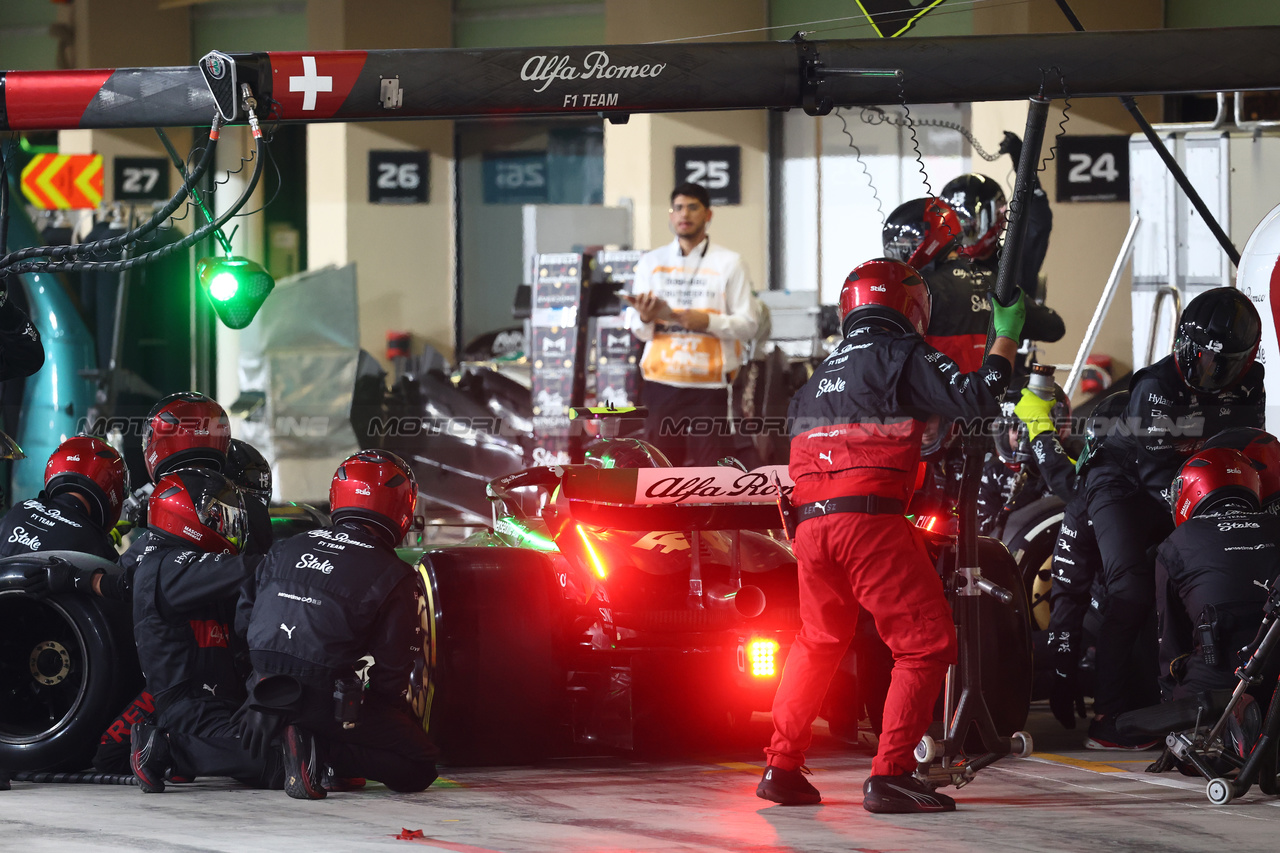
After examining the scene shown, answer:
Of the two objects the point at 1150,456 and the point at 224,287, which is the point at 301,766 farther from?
the point at 1150,456

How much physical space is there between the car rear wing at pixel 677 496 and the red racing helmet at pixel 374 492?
67 cm

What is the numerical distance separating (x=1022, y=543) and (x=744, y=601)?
8.83 ft

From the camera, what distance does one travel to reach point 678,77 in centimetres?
646

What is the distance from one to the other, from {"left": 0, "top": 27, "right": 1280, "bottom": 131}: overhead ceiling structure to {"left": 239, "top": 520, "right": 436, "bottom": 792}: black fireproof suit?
1.74 m

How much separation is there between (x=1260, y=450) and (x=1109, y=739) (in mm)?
1365

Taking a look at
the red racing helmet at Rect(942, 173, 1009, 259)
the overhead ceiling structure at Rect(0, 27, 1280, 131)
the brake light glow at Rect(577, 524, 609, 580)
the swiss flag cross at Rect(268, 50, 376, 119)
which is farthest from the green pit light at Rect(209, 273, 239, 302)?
the red racing helmet at Rect(942, 173, 1009, 259)

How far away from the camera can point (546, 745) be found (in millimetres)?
6473

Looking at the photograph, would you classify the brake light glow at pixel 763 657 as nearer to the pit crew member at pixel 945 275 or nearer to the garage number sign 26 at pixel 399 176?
the pit crew member at pixel 945 275

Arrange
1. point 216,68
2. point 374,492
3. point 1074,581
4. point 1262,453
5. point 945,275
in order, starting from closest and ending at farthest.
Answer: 1. point 374,492
2. point 216,68
3. point 1262,453
4. point 945,275
5. point 1074,581

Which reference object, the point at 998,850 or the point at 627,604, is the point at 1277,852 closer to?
the point at 998,850

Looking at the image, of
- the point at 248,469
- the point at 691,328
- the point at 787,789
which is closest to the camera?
the point at 787,789

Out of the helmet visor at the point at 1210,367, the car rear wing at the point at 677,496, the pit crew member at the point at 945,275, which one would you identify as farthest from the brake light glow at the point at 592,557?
the helmet visor at the point at 1210,367

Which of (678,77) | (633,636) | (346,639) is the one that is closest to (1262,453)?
(633,636)

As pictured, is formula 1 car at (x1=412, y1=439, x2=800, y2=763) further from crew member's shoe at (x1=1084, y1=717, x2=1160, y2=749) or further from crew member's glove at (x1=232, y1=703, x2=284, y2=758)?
crew member's shoe at (x1=1084, y1=717, x2=1160, y2=749)
